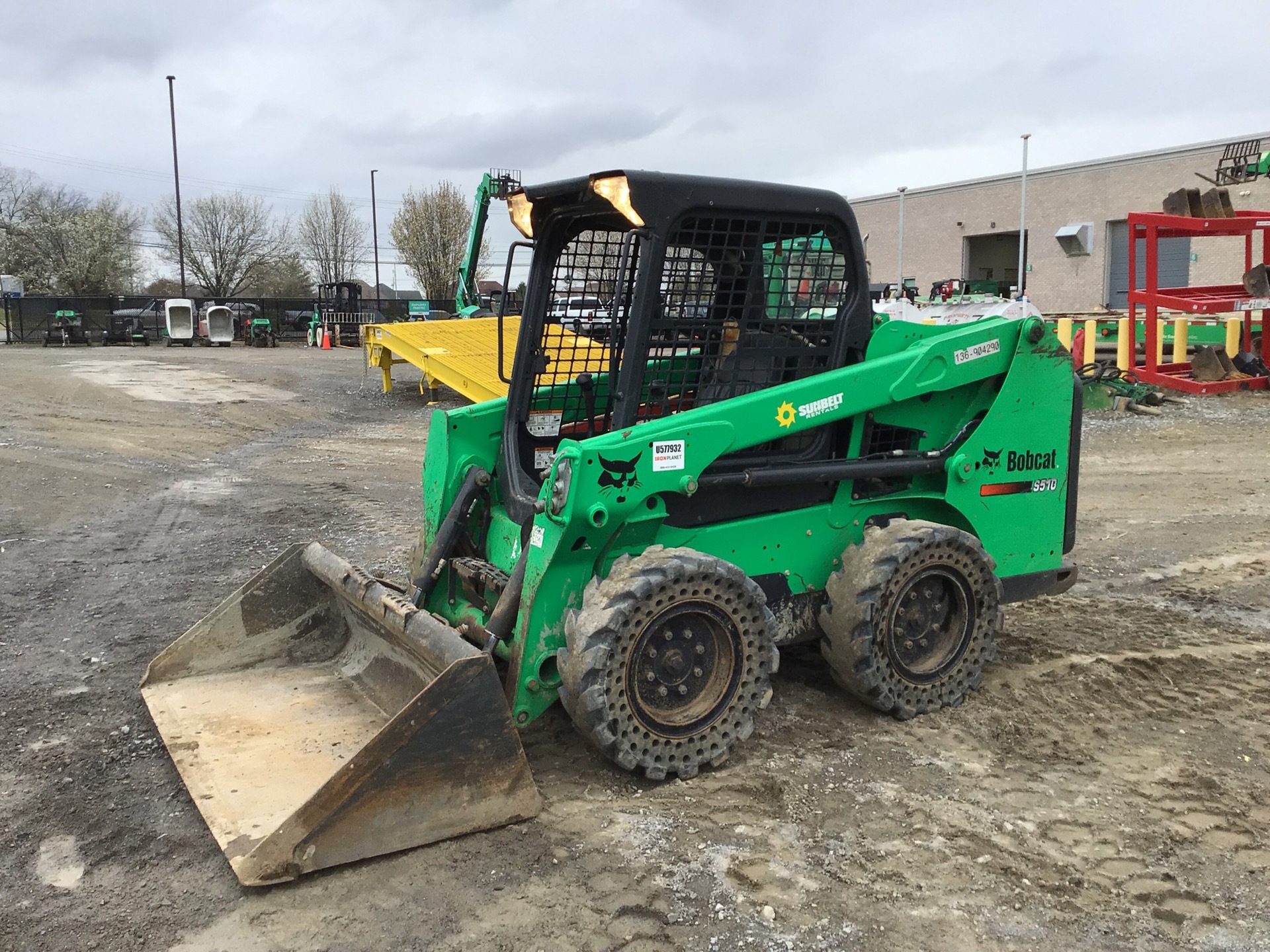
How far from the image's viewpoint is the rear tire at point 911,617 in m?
4.00

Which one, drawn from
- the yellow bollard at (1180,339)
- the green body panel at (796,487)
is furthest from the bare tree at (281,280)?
the green body panel at (796,487)

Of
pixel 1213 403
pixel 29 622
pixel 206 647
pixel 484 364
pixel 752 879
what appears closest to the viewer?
A: pixel 752 879

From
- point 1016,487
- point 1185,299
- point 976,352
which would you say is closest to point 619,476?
point 976,352

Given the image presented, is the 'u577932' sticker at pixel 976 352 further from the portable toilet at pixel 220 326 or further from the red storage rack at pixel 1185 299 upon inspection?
the portable toilet at pixel 220 326

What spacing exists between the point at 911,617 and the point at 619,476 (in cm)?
148

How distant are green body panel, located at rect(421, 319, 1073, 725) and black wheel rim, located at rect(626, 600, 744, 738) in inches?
11.2

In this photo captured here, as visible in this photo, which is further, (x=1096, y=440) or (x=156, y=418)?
(x=156, y=418)

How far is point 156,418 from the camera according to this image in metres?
13.8

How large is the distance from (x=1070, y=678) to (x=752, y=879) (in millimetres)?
2317

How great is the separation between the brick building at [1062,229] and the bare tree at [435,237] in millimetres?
18007

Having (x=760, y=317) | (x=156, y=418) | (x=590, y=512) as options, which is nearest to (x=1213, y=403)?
(x=760, y=317)

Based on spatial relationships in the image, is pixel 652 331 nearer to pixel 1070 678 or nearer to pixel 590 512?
pixel 590 512

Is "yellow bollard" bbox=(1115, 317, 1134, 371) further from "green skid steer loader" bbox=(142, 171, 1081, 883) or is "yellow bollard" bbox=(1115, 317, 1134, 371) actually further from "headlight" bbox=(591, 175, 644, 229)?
"headlight" bbox=(591, 175, 644, 229)

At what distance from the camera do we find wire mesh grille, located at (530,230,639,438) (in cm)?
417
